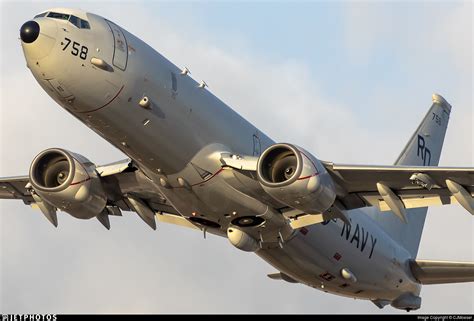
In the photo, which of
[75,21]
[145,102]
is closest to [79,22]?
[75,21]

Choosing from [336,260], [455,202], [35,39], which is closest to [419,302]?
[336,260]

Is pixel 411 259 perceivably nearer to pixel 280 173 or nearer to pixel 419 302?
pixel 419 302

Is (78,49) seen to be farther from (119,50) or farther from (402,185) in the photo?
(402,185)

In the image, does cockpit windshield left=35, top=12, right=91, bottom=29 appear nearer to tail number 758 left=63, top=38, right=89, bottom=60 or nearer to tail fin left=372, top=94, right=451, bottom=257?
tail number 758 left=63, top=38, right=89, bottom=60

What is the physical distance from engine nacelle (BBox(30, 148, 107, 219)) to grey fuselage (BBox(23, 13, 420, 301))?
2.93m

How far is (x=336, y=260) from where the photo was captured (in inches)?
1559

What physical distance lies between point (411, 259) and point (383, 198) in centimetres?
963

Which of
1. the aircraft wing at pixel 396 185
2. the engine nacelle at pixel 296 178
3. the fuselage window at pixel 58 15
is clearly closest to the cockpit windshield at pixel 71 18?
the fuselage window at pixel 58 15

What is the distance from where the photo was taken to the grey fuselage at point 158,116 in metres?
31.3

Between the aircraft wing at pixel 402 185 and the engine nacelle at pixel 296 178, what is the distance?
1.54 m

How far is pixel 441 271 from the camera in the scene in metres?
43.1

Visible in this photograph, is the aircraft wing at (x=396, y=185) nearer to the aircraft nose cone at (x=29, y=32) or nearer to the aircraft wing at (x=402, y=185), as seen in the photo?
the aircraft wing at (x=402, y=185)

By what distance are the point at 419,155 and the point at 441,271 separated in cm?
736

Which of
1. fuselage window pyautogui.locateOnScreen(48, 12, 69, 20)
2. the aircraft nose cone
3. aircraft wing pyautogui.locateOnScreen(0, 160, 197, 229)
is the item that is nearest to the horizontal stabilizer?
aircraft wing pyautogui.locateOnScreen(0, 160, 197, 229)
